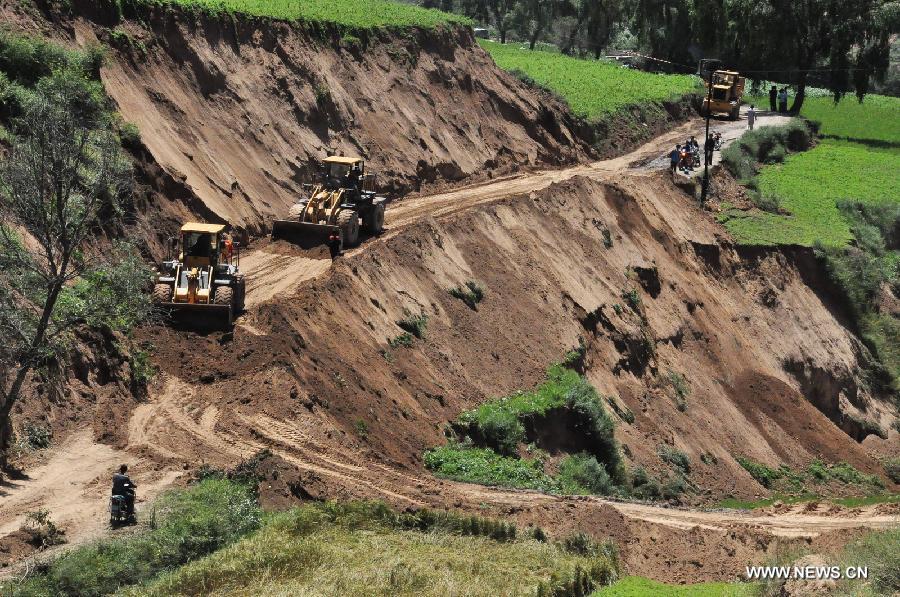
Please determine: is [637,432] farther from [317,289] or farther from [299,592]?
[299,592]

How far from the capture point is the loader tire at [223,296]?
32188mm

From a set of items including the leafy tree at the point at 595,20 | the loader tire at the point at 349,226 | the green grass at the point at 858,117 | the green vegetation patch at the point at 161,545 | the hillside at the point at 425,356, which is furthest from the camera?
the leafy tree at the point at 595,20

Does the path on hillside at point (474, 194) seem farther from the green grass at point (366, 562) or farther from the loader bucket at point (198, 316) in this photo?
the green grass at point (366, 562)

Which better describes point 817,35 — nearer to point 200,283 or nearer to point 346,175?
point 346,175

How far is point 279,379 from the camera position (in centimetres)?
3070

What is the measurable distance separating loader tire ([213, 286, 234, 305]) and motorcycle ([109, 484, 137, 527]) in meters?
8.98

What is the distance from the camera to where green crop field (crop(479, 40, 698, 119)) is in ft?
227

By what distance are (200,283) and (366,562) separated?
39.9 ft

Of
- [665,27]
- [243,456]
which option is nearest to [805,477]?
[243,456]

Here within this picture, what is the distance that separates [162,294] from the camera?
3225 centimetres

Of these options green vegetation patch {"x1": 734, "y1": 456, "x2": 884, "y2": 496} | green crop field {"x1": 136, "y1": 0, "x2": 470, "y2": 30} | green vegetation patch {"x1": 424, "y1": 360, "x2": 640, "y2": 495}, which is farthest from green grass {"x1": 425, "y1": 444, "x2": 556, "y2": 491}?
green crop field {"x1": 136, "y1": 0, "x2": 470, "y2": 30}

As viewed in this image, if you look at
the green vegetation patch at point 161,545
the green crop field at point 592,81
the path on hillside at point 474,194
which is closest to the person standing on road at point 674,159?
the path on hillside at point 474,194

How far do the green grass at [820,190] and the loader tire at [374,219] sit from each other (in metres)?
20.2

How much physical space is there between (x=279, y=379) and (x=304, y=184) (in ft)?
52.0
